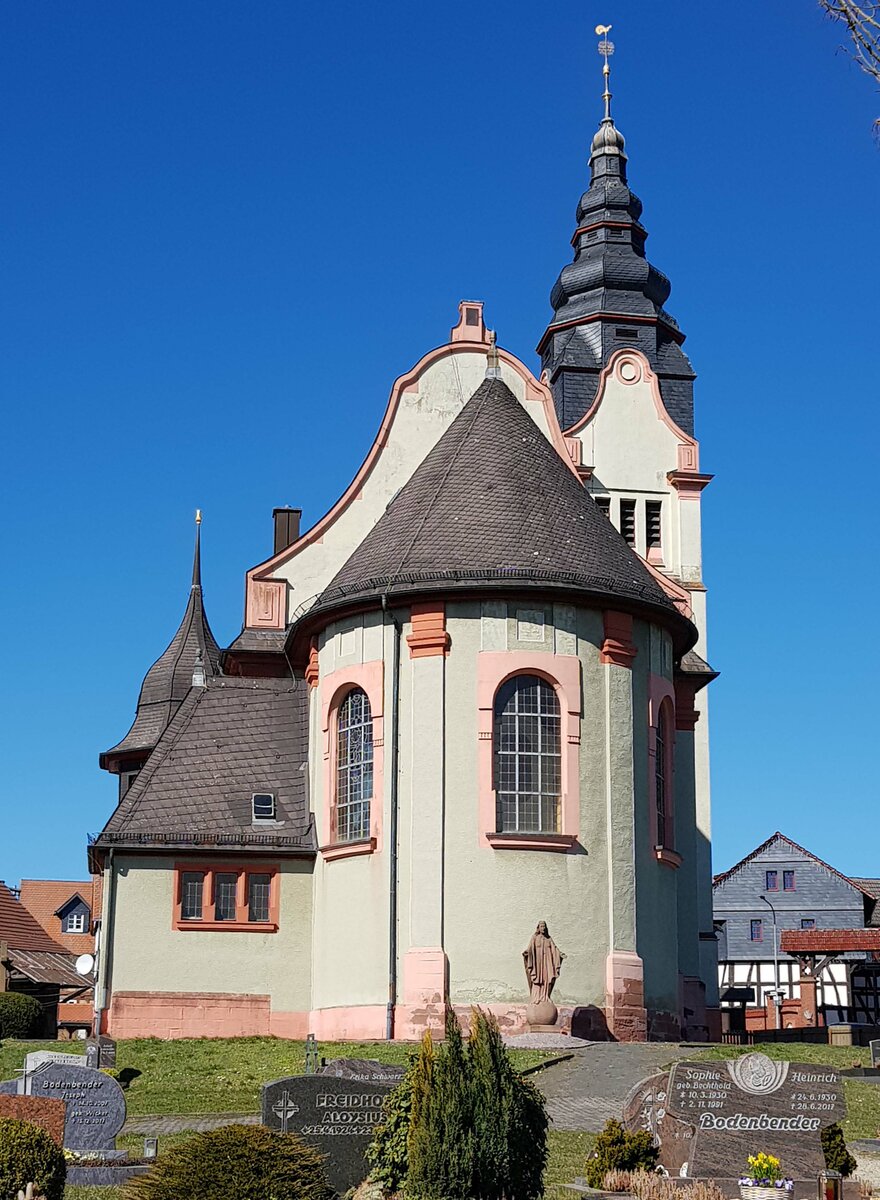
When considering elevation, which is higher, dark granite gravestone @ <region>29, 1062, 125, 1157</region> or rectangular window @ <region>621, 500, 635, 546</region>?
rectangular window @ <region>621, 500, 635, 546</region>

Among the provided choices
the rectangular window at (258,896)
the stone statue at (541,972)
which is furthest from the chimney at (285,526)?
the stone statue at (541,972)

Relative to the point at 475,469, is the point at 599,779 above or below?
below

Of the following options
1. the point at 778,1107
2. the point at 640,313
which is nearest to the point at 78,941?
the point at 640,313

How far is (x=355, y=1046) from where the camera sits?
27.9 meters

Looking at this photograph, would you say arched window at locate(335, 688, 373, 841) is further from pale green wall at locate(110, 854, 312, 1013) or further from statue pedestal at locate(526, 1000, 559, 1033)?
statue pedestal at locate(526, 1000, 559, 1033)

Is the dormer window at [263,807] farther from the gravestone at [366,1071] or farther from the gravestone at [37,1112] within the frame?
the gravestone at [37,1112]

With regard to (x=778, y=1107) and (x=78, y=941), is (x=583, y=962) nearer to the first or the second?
(x=778, y=1107)

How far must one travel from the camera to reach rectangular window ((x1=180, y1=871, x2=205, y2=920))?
107 feet

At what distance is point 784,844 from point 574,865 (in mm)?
44862

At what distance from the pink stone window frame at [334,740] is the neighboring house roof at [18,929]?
17548 mm

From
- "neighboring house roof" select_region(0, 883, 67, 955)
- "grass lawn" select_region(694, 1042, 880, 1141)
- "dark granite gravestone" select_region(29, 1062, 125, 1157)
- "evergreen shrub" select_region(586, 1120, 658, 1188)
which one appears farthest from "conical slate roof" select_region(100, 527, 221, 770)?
"evergreen shrub" select_region(586, 1120, 658, 1188)

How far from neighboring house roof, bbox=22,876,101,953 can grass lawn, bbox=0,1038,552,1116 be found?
1785 inches

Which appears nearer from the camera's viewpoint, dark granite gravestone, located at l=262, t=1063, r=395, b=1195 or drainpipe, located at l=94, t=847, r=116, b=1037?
dark granite gravestone, located at l=262, t=1063, r=395, b=1195

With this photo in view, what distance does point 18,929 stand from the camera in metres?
47.9
